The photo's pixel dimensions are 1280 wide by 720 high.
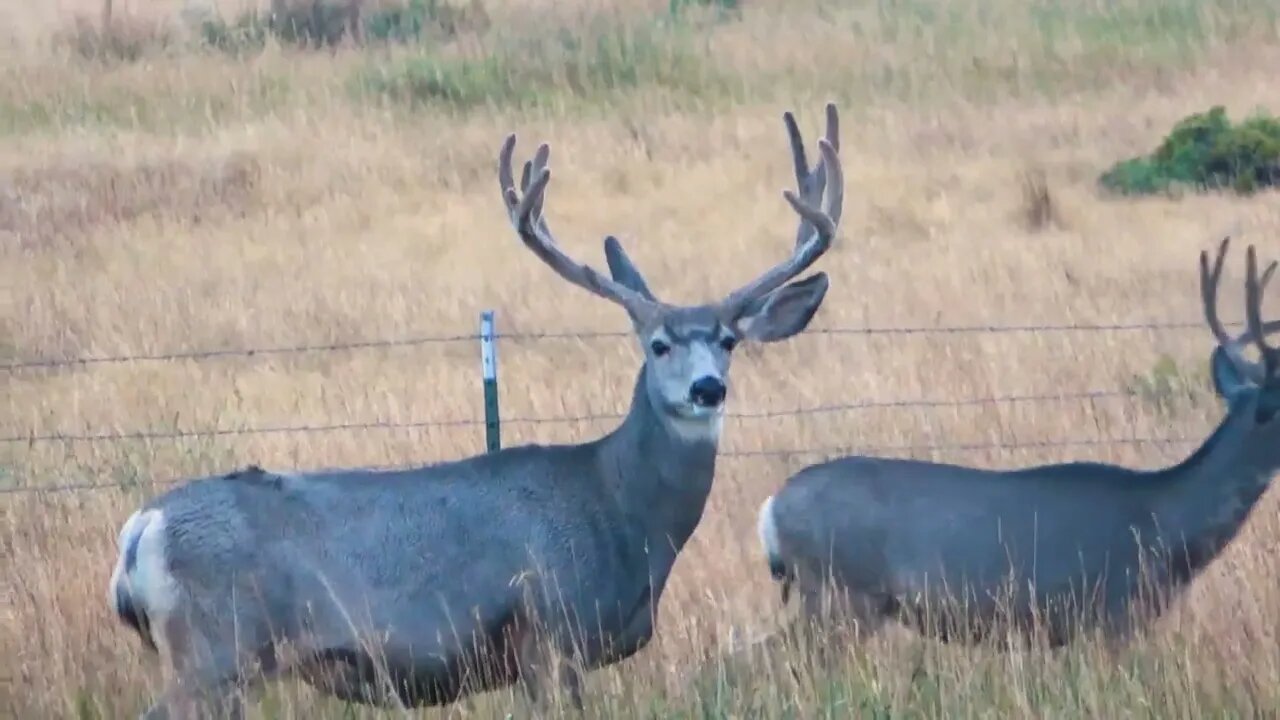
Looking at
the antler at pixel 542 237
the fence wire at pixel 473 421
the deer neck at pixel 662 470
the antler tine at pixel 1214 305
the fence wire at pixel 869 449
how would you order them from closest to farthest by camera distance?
the deer neck at pixel 662 470 < the antler at pixel 542 237 < the antler tine at pixel 1214 305 < the fence wire at pixel 869 449 < the fence wire at pixel 473 421

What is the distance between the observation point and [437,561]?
5.66 meters

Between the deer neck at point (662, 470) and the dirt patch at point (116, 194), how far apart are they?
372 inches

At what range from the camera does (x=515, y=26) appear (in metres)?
23.6

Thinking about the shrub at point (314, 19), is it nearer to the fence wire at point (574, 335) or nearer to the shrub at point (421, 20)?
the shrub at point (421, 20)

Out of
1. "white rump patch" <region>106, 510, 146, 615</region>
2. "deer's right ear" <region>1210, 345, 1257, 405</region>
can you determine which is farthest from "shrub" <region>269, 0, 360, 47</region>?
"white rump patch" <region>106, 510, 146, 615</region>

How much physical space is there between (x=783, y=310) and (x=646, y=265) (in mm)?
7349

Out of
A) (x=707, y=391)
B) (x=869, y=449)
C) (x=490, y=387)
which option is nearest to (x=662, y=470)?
(x=707, y=391)

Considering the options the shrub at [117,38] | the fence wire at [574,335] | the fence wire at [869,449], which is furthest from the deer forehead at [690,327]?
the shrub at [117,38]

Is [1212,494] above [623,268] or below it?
below

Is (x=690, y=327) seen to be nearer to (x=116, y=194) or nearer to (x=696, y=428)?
(x=696, y=428)

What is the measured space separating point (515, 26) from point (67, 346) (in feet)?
41.0

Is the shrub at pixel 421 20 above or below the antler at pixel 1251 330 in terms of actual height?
above

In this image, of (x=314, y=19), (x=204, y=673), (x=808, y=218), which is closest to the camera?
(x=204, y=673)

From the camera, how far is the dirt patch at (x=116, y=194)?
15.3 meters
